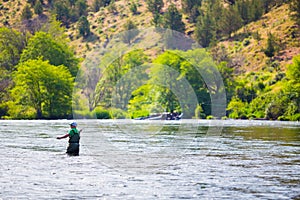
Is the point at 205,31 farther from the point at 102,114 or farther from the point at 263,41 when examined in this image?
the point at 102,114

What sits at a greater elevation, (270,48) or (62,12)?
(62,12)

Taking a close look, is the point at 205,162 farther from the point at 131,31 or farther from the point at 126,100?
the point at 131,31

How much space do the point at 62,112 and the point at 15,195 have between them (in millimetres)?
73572

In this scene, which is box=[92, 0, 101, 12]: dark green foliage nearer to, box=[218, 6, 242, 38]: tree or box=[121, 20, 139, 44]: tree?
box=[121, 20, 139, 44]: tree

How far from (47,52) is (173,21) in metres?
49.3

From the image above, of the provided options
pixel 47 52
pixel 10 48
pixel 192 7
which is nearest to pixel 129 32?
pixel 192 7

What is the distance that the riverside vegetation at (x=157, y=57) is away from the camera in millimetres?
89562

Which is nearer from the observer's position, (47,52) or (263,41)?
(47,52)

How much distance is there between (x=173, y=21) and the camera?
152 metres

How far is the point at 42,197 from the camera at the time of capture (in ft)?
54.4

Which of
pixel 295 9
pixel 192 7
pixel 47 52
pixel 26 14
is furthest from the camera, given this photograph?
pixel 26 14

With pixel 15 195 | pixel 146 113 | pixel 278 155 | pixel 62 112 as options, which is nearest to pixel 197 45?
pixel 146 113

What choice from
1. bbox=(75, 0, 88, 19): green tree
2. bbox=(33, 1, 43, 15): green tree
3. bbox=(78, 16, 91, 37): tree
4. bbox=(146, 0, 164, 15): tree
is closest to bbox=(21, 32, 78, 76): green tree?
bbox=(78, 16, 91, 37): tree

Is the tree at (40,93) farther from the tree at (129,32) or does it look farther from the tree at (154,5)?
the tree at (154,5)
